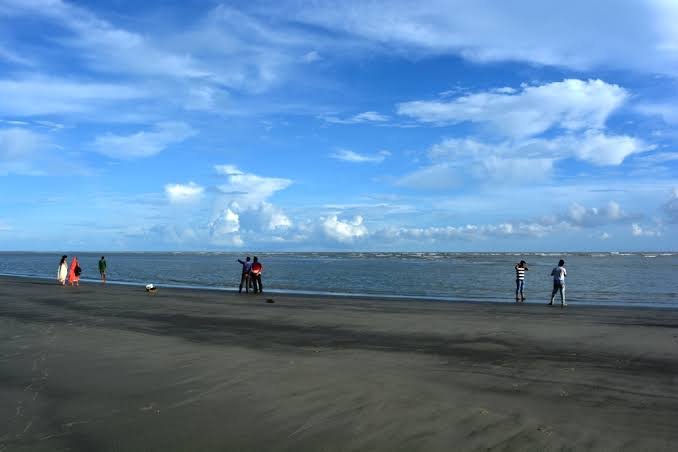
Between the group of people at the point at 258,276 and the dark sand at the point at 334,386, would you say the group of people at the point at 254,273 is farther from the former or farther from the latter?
the dark sand at the point at 334,386

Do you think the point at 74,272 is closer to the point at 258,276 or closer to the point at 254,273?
the point at 254,273

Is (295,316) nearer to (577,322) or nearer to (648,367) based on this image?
(577,322)

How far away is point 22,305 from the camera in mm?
21625

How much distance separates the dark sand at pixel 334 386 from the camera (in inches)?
233

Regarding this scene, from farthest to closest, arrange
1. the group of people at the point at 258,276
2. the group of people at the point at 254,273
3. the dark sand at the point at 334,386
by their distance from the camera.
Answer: the group of people at the point at 254,273 < the group of people at the point at 258,276 < the dark sand at the point at 334,386

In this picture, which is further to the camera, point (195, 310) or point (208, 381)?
point (195, 310)

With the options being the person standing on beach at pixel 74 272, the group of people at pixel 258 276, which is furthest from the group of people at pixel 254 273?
the person standing on beach at pixel 74 272

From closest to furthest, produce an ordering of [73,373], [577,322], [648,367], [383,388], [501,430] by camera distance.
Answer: [501,430]
[383,388]
[73,373]
[648,367]
[577,322]

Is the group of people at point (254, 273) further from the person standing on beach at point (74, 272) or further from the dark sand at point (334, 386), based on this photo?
the dark sand at point (334, 386)

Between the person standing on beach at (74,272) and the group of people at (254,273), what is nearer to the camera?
the group of people at (254,273)

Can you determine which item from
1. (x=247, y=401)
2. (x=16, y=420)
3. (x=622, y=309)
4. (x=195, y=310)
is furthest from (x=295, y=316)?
(x=622, y=309)

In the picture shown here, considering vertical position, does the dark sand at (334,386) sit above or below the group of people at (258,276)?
below

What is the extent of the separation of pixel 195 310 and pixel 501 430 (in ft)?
52.9

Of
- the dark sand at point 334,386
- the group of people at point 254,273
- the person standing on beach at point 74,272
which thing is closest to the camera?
the dark sand at point 334,386
